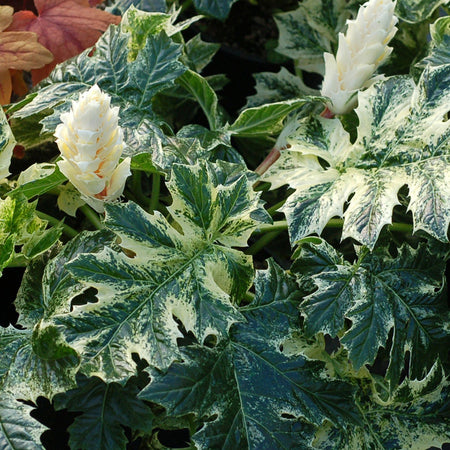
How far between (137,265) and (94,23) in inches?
18.6

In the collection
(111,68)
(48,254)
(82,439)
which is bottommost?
(82,439)

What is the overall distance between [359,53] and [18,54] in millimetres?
474

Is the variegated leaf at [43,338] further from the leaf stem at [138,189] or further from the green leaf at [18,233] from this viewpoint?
the leaf stem at [138,189]

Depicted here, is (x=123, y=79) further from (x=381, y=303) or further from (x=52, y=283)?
(x=381, y=303)

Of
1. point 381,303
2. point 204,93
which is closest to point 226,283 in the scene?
point 381,303

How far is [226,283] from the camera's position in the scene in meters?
0.71

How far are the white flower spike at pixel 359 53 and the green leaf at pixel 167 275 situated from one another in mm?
204

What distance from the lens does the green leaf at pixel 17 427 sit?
616 mm

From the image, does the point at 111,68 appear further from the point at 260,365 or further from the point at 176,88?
the point at 260,365

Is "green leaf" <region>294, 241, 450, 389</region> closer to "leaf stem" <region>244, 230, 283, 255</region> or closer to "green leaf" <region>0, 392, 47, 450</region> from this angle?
"leaf stem" <region>244, 230, 283, 255</region>

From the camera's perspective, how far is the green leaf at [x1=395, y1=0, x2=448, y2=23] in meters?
0.97

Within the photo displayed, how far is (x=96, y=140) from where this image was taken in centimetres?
61

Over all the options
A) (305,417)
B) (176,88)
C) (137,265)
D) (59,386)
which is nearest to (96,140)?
(137,265)

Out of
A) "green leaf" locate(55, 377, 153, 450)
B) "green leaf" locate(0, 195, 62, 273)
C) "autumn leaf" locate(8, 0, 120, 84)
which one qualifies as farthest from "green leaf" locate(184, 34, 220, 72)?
"green leaf" locate(55, 377, 153, 450)
